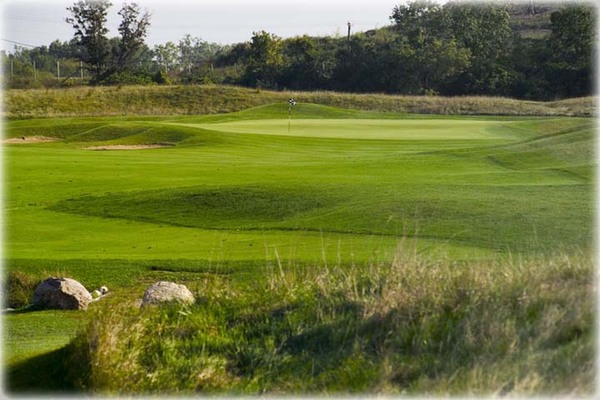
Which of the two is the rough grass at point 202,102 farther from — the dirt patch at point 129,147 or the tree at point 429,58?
the dirt patch at point 129,147

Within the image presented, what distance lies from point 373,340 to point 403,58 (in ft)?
251

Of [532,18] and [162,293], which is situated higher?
[532,18]

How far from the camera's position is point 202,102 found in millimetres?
66812

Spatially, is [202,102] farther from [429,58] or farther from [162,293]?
[162,293]


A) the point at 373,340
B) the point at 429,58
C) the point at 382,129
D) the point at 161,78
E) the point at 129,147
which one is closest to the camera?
the point at 373,340

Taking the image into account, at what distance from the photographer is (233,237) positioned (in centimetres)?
1789

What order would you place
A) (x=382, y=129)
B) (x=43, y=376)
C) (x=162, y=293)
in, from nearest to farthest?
(x=43, y=376) → (x=162, y=293) → (x=382, y=129)

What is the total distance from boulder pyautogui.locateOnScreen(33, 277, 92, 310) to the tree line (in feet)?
202

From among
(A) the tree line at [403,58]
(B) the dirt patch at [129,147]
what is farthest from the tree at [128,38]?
(B) the dirt patch at [129,147]

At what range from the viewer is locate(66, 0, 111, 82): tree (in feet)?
241

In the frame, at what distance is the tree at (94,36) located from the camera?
73438mm

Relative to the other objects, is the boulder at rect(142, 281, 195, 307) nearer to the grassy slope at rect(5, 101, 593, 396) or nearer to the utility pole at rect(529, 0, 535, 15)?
the grassy slope at rect(5, 101, 593, 396)

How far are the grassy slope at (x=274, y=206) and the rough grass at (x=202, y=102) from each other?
28807mm

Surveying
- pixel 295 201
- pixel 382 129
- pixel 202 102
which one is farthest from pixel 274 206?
pixel 202 102
